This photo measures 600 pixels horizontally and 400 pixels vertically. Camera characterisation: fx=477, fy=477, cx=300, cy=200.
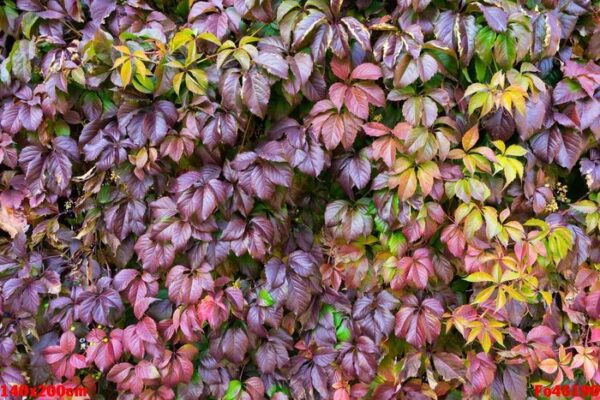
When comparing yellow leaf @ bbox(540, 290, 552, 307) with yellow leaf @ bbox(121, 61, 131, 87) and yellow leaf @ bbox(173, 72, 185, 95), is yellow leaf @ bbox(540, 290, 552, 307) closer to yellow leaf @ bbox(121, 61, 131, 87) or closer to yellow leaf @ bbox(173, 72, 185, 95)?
yellow leaf @ bbox(173, 72, 185, 95)

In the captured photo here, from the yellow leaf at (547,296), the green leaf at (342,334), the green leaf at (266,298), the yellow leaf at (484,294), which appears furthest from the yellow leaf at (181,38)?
the yellow leaf at (547,296)

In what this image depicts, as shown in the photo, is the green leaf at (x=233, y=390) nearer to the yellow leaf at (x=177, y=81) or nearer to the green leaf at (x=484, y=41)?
the yellow leaf at (x=177, y=81)

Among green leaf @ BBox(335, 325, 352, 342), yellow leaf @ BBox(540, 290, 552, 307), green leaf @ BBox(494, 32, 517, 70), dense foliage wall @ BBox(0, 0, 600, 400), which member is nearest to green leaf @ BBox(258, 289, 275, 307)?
dense foliage wall @ BBox(0, 0, 600, 400)

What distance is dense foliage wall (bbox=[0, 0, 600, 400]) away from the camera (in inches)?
52.1

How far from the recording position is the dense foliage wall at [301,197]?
1.32m

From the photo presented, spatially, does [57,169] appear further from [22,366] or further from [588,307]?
[588,307]

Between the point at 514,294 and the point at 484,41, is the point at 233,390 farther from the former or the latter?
the point at 484,41

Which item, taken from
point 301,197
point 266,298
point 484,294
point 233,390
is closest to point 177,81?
point 301,197

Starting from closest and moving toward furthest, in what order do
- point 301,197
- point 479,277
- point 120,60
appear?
1. point 120,60
2. point 479,277
3. point 301,197

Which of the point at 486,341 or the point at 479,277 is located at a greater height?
the point at 479,277

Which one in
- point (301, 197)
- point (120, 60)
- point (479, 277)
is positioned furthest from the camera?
point (301, 197)

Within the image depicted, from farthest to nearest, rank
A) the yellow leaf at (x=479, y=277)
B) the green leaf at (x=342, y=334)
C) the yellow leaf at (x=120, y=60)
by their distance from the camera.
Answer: the green leaf at (x=342, y=334) < the yellow leaf at (x=479, y=277) < the yellow leaf at (x=120, y=60)

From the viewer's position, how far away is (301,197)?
1522mm

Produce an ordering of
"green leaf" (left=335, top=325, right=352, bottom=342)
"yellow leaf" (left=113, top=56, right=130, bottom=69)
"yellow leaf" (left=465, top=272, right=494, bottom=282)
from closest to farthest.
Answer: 1. "yellow leaf" (left=113, top=56, right=130, bottom=69)
2. "yellow leaf" (left=465, top=272, right=494, bottom=282)
3. "green leaf" (left=335, top=325, right=352, bottom=342)
